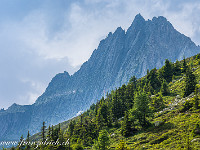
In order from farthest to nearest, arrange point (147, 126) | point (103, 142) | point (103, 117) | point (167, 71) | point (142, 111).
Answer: point (167, 71)
point (103, 117)
point (142, 111)
point (147, 126)
point (103, 142)

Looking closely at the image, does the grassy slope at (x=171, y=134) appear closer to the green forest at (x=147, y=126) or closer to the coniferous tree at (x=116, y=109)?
the green forest at (x=147, y=126)

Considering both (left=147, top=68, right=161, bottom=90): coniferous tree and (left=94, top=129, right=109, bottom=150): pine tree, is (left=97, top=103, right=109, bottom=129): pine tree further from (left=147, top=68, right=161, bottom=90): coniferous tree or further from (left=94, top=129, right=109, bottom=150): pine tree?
(left=147, top=68, right=161, bottom=90): coniferous tree

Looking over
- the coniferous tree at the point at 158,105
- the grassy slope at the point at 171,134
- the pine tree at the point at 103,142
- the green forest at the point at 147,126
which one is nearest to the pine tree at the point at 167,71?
the green forest at the point at 147,126

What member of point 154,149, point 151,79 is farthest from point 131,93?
point 154,149

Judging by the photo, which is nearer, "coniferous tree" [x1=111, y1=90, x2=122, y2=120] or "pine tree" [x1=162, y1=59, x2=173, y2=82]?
"coniferous tree" [x1=111, y1=90, x2=122, y2=120]

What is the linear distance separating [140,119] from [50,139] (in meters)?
35.5

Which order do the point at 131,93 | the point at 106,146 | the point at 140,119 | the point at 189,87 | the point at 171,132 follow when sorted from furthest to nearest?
the point at 131,93 < the point at 189,87 < the point at 140,119 < the point at 106,146 < the point at 171,132

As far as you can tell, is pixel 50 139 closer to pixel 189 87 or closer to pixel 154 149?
pixel 154 149

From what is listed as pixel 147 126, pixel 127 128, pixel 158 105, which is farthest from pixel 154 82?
pixel 147 126

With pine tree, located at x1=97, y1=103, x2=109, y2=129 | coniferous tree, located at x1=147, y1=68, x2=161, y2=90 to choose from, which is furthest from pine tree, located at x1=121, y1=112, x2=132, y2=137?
coniferous tree, located at x1=147, y1=68, x2=161, y2=90

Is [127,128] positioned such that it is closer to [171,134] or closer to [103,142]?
[103,142]

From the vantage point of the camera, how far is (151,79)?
93.0m

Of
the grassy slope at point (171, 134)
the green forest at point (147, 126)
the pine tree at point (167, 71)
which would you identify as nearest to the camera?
the grassy slope at point (171, 134)

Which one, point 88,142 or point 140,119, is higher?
point 140,119
